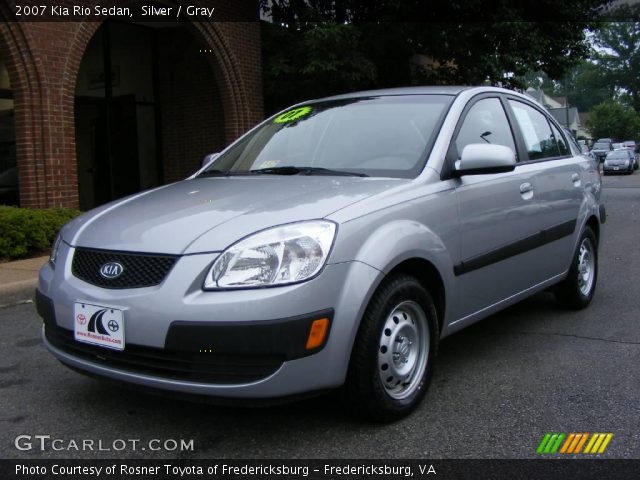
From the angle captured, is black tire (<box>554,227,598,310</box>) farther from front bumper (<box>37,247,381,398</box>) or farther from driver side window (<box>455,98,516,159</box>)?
front bumper (<box>37,247,381,398</box>)

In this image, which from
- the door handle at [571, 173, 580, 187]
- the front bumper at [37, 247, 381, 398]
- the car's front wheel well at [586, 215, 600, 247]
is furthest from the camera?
the car's front wheel well at [586, 215, 600, 247]

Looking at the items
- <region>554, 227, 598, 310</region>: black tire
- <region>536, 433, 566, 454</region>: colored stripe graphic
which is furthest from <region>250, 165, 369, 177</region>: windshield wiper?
<region>554, 227, 598, 310</region>: black tire

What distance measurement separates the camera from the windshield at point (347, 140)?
11.8ft

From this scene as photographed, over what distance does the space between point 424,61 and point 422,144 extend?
1266cm

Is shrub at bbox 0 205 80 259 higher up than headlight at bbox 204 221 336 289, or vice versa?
headlight at bbox 204 221 336 289

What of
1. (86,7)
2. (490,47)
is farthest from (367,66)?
(86,7)

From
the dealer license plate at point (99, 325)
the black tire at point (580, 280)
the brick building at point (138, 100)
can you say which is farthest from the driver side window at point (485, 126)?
the brick building at point (138, 100)

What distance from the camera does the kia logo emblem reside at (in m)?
2.77

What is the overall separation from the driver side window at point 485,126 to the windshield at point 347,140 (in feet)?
0.59

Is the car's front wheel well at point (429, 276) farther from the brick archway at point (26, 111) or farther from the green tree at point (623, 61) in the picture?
the green tree at point (623, 61)

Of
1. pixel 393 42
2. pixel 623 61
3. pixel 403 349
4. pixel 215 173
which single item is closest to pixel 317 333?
pixel 403 349

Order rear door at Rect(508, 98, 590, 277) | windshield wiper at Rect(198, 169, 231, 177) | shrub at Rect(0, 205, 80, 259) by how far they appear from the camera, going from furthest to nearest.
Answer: shrub at Rect(0, 205, 80, 259) → rear door at Rect(508, 98, 590, 277) → windshield wiper at Rect(198, 169, 231, 177)

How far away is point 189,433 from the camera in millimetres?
2951

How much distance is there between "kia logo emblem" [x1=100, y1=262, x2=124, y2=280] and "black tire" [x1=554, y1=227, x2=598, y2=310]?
3.45 m
